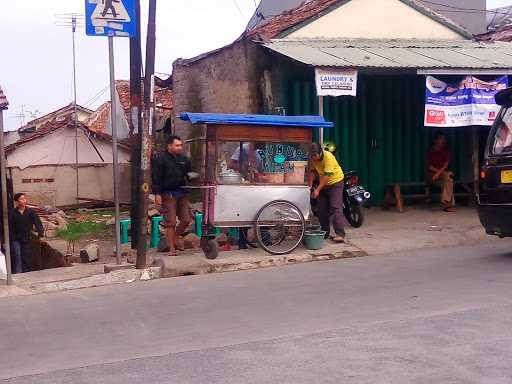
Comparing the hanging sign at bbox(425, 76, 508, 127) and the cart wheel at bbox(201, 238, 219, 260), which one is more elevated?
the hanging sign at bbox(425, 76, 508, 127)

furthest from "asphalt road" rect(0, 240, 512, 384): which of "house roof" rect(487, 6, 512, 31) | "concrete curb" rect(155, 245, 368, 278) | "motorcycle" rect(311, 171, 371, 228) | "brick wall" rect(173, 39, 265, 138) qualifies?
"house roof" rect(487, 6, 512, 31)

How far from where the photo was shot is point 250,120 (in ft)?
31.1

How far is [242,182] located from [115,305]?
298 cm

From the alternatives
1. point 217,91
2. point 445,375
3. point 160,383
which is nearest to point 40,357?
point 160,383

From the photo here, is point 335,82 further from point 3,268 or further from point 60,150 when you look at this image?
point 60,150

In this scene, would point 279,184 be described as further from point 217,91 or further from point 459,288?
point 217,91

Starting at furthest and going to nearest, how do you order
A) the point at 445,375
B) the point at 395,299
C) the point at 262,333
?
the point at 395,299, the point at 262,333, the point at 445,375

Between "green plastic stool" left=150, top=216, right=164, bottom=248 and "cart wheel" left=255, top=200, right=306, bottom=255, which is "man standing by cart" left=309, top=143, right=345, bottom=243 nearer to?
"cart wheel" left=255, top=200, right=306, bottom=255

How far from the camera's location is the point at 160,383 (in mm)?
4637

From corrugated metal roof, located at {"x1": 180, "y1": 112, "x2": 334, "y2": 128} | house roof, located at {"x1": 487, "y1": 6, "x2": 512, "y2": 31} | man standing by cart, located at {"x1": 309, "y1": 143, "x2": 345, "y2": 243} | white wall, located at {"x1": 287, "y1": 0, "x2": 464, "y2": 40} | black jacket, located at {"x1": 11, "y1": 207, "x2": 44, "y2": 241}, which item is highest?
house roof, located at {"x1": 487, "y1": 6, "x2": 512, "y2": 31}

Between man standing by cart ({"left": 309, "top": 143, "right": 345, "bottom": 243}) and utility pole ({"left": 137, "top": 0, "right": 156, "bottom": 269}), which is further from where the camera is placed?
man standing by cart ({"left": 309, "top": 143, "right": 345, "bottom": 243})

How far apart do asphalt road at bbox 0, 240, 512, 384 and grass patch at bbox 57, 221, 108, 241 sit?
242 inches

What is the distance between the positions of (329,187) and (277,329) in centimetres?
476

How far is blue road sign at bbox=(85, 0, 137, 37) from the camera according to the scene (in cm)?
845
